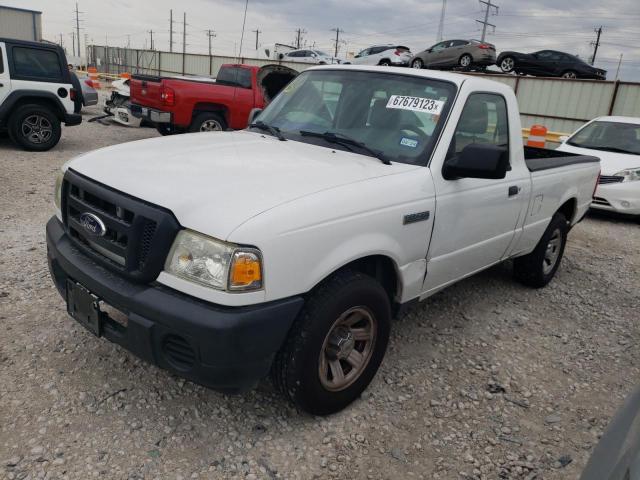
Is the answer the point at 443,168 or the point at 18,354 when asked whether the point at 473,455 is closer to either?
the point at 443,168

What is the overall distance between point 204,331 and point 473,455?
1.55 m

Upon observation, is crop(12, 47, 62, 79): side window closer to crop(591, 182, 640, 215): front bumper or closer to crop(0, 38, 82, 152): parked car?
crop(0, 38, 82, 152): parked car

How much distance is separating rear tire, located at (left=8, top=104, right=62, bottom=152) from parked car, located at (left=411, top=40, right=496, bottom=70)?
16.9 meters

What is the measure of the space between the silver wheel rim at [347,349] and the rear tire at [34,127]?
8843 mm

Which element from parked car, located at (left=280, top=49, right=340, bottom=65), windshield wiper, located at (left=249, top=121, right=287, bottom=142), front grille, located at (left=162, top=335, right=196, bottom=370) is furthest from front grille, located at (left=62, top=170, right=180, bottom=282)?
parked car, located at (left=280, top=49, right=340, bottom=65)

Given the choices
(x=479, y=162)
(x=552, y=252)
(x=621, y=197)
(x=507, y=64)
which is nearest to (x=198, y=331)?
A: (x=479, y=162)

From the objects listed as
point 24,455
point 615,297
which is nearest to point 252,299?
point 24,455

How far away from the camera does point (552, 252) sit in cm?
509

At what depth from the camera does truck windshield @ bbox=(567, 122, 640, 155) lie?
349 inches

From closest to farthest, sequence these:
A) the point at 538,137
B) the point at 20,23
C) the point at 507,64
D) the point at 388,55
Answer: the point at 538,137, the point at 507,64, the point at 388,55, the point at 20,23

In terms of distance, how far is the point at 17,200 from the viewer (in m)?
6.40

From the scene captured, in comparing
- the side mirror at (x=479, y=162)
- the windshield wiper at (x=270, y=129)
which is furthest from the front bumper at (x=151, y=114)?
the side mirror at (x=479, y=162)

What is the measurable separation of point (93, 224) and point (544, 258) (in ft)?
13.1

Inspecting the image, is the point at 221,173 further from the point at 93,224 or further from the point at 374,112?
the point at 374,112
